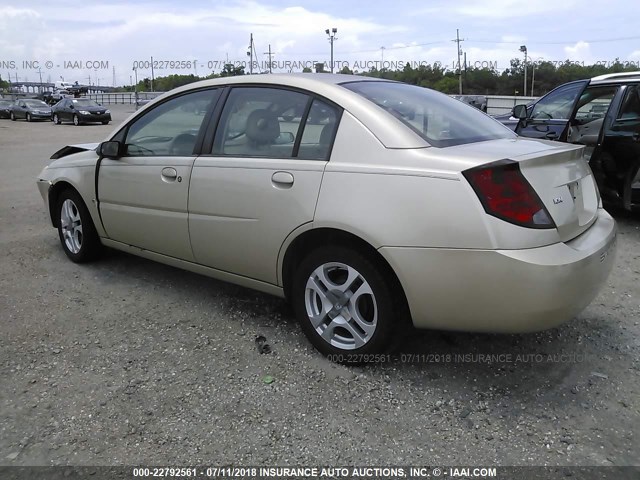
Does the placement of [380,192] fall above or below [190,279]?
above

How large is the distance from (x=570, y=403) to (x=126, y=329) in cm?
266

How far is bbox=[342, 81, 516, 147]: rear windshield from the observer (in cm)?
303

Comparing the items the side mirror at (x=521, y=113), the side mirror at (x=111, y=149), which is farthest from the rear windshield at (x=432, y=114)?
the side mirror at (x=521, y=113)

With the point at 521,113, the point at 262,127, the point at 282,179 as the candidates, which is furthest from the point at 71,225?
the point at 521,113

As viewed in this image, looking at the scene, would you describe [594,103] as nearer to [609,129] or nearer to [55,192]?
[609,129]

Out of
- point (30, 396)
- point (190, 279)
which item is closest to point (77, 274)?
point (190, 279)

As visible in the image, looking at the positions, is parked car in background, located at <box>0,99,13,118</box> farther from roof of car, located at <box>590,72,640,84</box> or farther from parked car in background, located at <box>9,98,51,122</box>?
roof of car, located at <box>590,72,640,84</box>

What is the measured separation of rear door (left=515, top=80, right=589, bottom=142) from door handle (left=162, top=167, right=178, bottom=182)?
4731 millimetres

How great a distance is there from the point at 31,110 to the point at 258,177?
3336cm

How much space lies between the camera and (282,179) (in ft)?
10.2

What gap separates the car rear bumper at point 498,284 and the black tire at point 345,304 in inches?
5.8

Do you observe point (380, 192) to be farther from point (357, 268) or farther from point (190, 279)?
point (190, 279)

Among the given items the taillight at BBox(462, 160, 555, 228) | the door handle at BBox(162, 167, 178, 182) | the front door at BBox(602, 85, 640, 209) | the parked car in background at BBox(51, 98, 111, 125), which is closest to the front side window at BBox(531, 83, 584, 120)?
the front door at BBox(602, 85, 640, 209)

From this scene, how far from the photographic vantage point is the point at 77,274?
4609 mm
